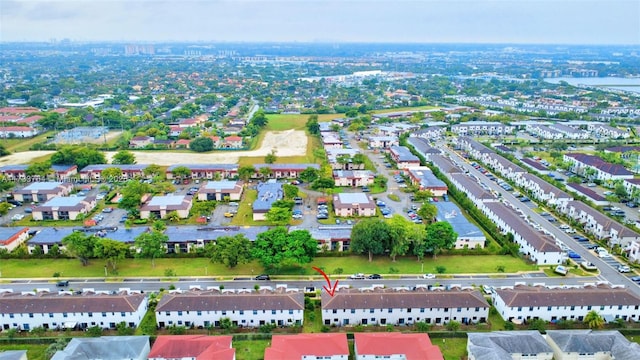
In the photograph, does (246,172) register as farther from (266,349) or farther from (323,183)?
(266,349)

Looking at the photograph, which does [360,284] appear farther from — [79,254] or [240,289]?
[79,254]

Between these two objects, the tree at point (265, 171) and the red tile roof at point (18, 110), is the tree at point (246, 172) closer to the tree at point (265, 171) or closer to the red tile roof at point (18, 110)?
the tree at point (265, 171)

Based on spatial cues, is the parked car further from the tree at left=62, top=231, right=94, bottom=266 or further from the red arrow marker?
the tree at left=62, top=231, right=94, bottom=266

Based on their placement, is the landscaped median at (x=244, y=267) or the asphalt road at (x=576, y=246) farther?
the landscaped median at (x=244, y=267)

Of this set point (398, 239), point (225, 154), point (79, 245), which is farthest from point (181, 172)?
point (398, 239)

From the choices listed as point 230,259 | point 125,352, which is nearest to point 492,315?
point 230,259

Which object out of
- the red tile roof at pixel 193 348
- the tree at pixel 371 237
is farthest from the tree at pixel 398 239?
the red tile roof at pixel 193 348

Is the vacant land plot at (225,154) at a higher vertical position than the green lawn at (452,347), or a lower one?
higher
